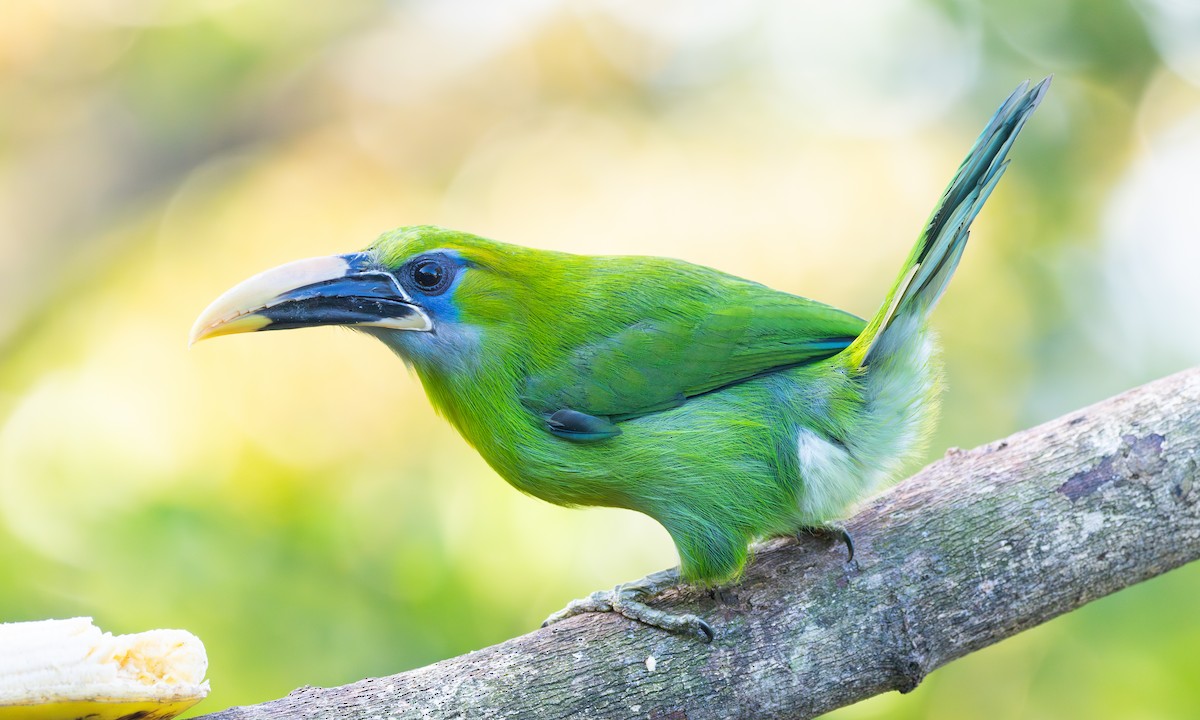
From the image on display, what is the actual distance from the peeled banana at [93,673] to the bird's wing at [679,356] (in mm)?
1192

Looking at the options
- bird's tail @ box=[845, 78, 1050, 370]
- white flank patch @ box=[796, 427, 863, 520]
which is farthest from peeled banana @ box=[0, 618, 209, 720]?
bird's tail @ box=[845, 78, 1050, 370]

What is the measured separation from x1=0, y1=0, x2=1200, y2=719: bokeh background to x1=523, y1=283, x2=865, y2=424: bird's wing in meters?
1.18

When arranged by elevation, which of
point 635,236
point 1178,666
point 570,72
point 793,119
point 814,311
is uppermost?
point 570,72

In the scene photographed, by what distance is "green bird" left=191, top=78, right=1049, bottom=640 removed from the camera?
10.4 ft

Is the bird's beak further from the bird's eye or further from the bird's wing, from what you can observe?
the bird's wing

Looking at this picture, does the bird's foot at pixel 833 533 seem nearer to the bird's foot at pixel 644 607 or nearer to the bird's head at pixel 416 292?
the bird's foot at pixel 644 607

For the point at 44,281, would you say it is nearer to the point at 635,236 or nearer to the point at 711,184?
the point at 635,236

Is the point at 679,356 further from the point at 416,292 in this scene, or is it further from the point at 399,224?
the point at 399,224

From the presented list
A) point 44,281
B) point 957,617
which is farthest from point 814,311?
point 44,281

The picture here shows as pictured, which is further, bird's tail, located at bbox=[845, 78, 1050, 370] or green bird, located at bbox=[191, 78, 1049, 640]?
green bird, located at bbox=[191, 78, 1049, 640]

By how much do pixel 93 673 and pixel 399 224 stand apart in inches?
158

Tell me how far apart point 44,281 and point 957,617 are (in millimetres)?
5505

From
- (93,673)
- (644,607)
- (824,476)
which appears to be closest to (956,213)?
(824,476)

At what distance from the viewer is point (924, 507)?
10.4ft
